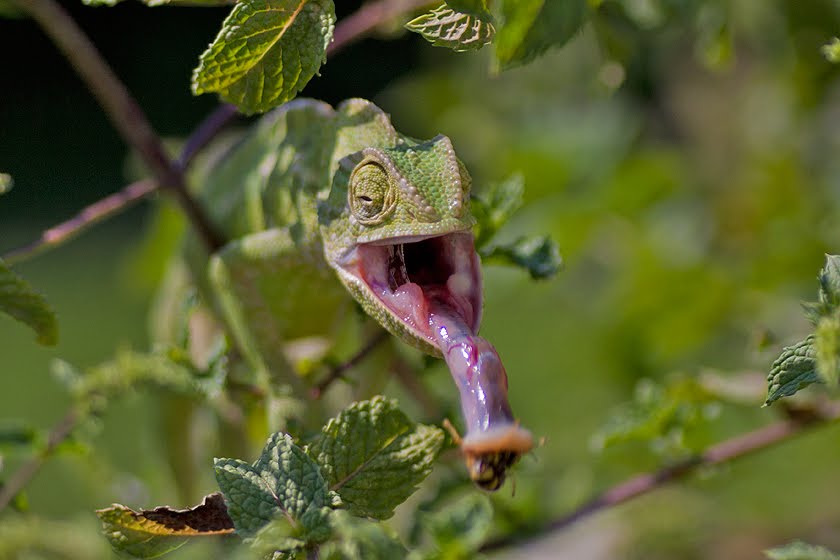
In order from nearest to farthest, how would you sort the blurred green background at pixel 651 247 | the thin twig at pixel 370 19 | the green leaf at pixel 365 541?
the green leaf at pixel 365 541, the thin twig at pixel 370 19, the blurred green background at pixel 651 247

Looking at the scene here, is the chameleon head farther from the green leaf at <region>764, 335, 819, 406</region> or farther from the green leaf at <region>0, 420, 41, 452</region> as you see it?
the green leaf at <region>0, 420, 41, 452</region>

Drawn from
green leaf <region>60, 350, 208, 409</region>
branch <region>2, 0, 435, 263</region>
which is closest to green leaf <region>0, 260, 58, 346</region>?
branch <region>2, 0, 435, 263</region>

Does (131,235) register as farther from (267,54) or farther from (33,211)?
(267,54)

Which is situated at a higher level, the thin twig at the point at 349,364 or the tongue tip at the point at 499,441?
the thin twig at the point at 349,364

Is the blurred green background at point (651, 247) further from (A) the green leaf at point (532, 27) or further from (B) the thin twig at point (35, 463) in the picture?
(A) the green leaf at point (532, 27)

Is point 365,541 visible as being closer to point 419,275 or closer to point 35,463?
point 419,275

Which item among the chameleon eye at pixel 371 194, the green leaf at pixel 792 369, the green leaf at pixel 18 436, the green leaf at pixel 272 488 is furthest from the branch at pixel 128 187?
the green leaf at pixel 792 369

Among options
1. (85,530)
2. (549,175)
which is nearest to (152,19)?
(549,175)
